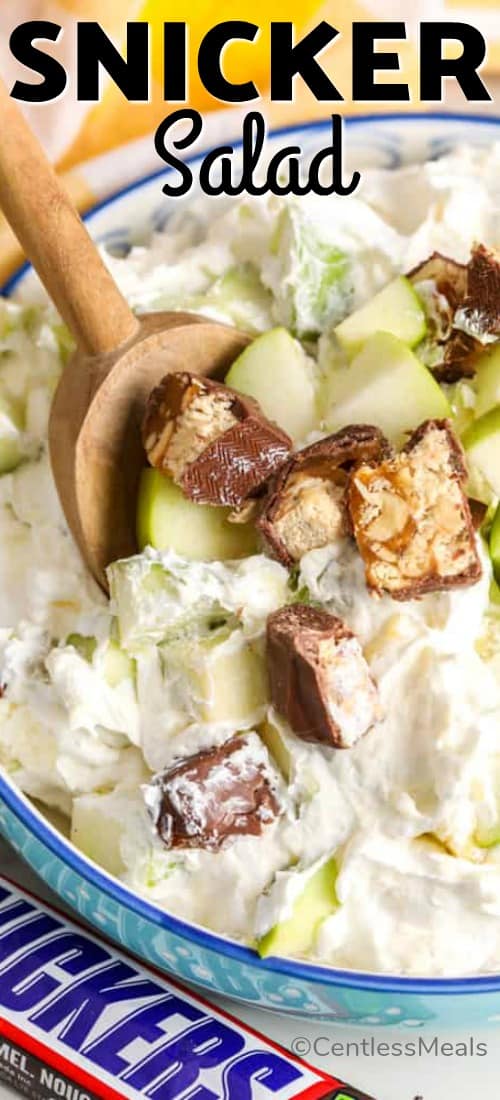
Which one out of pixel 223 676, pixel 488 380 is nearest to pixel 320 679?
pixel 223 676

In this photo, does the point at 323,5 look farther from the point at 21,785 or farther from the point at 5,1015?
the point at 5,1015

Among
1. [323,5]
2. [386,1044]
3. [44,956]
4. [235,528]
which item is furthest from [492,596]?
[323,5]

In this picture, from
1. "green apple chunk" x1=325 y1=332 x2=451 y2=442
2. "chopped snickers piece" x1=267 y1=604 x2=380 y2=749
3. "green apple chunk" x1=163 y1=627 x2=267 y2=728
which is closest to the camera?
"chopped snickers piece" x1=267 y1=604 x2=380 y2=749

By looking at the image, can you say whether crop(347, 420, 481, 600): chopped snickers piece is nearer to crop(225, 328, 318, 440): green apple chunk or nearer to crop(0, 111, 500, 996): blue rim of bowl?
crop(225, 328, 318, 440): green apple chunk

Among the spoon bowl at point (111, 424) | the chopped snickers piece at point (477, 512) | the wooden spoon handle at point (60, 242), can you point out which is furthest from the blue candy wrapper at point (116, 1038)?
the wooden spoon handle at point (60, 242)

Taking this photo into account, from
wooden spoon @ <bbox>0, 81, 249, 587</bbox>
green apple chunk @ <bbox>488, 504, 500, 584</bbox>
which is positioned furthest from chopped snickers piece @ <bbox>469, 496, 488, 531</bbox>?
wooden spoon @ <bbox>0, 81, 249, 587</bbox>

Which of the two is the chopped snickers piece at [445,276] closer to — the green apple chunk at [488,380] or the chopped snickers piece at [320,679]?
the green apple chunk at [488,380]
